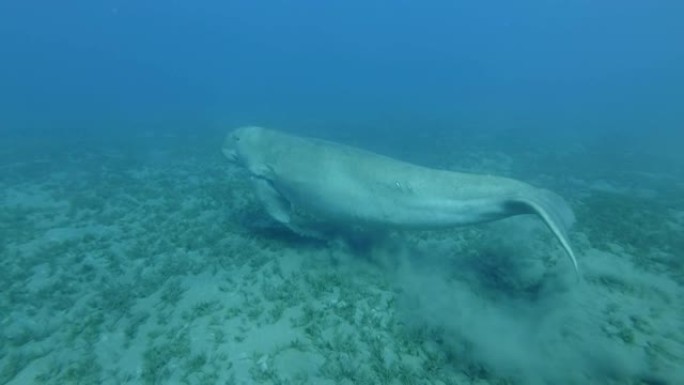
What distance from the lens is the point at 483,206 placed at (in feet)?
19.1

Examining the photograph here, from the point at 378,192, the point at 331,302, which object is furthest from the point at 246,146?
the point at 331,302

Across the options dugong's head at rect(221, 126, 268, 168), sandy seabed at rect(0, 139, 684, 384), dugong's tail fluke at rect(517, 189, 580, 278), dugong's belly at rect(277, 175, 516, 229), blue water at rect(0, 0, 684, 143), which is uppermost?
dugong's tail fluke at rect(517, 189, 580, 278)

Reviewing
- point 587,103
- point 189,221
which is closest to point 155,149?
point 189,221

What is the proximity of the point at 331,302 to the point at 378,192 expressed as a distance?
1.87 m

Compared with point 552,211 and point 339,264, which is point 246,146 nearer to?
point 339,264

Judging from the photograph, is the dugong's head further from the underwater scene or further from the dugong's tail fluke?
the dugong's tail fluke

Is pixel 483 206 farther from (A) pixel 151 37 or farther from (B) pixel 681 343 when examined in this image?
(A) pixel 151 37

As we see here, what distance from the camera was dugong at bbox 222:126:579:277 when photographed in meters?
5.68

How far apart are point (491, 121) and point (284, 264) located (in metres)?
25.9

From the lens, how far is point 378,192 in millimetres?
6578

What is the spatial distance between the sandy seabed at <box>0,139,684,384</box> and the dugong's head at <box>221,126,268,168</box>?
141 cm

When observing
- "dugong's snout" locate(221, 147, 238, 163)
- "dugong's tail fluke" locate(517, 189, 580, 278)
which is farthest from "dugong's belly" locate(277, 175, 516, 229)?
"dugong's snout" locate(221, 147, 238, 163)

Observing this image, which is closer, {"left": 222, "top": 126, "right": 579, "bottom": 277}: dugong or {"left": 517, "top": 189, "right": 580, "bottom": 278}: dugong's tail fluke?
{"left": 517, "top": 189, "right": 580, "bottom": 278}: dugong's tail fluke

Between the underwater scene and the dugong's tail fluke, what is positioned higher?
the dugong's tail fluke
